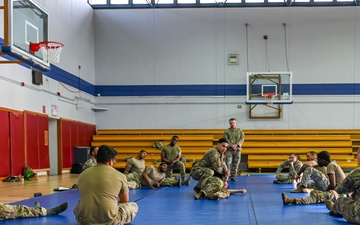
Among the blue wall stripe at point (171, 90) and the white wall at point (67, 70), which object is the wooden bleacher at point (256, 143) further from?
the white wall at point (67, 70)

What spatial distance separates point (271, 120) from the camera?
78.5 ft

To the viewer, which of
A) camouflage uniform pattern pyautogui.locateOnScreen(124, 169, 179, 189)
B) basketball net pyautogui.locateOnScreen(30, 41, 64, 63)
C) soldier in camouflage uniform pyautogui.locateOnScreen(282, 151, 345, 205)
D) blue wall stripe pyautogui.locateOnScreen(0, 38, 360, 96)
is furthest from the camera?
blue wall stripe pyautogui.locateOnScreen(0, 38, 360, 96)

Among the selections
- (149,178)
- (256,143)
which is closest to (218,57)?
(256,143)

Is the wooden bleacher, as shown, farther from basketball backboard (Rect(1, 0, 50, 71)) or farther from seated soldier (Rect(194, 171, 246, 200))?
seated soldier (Rect(194, 171, 246, 200))

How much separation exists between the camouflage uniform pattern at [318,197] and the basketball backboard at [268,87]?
41.0ft

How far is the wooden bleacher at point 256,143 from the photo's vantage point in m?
22.4

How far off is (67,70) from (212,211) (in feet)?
48.5

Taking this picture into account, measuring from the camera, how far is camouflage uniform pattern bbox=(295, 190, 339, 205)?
866cm

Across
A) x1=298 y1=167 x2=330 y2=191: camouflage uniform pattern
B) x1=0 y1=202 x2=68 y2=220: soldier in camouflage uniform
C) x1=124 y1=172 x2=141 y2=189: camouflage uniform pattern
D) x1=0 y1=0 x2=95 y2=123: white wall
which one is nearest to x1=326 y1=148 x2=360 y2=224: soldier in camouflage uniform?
x1=298 y1=167 x2=330 y2=191: camouflage uniform pattern

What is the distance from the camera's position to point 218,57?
958 inches

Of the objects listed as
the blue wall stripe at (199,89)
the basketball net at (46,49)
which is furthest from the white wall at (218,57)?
the basketball net at (46,49)

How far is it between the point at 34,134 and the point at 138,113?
8026 millimetres

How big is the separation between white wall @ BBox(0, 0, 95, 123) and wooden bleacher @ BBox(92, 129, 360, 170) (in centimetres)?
255

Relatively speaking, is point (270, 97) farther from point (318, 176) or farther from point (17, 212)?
point (17, 212)
